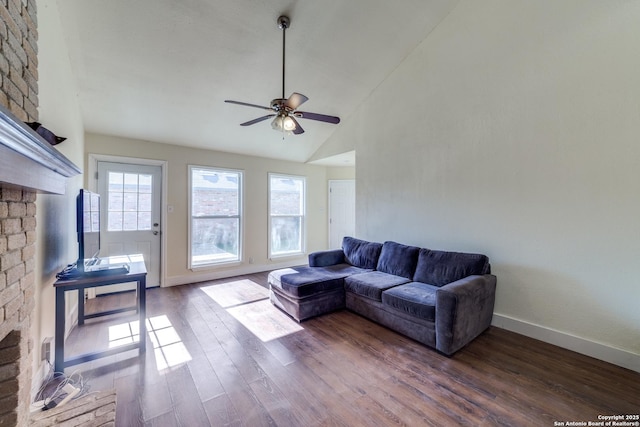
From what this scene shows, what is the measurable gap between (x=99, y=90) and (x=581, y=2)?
197 inches

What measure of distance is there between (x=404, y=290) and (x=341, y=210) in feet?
11.7

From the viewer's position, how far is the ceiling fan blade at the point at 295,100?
238 cm

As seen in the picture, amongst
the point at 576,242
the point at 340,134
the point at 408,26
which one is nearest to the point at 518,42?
the point at 408,26

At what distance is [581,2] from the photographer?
237 centimetres

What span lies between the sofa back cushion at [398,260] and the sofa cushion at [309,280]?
337 mm

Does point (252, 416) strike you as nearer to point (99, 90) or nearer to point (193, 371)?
point (193, 371)

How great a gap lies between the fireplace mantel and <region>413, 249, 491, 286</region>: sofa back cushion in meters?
3.33

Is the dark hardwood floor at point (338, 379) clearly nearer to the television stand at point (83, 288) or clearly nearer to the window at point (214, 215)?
the television stand at point (83, 288)

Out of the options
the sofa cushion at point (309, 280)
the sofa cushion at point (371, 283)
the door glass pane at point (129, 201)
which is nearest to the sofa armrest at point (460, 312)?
the sofa cushion at point (371, 283)

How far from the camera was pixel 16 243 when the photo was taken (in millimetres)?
1389

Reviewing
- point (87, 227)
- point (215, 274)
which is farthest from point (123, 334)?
point (215, 274)

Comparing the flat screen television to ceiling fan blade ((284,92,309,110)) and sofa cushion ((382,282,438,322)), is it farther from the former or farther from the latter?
sofa cushion ((382,282,438,322))

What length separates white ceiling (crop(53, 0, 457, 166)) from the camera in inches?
98.8

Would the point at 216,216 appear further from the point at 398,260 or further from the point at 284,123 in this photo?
the point at 398,260
